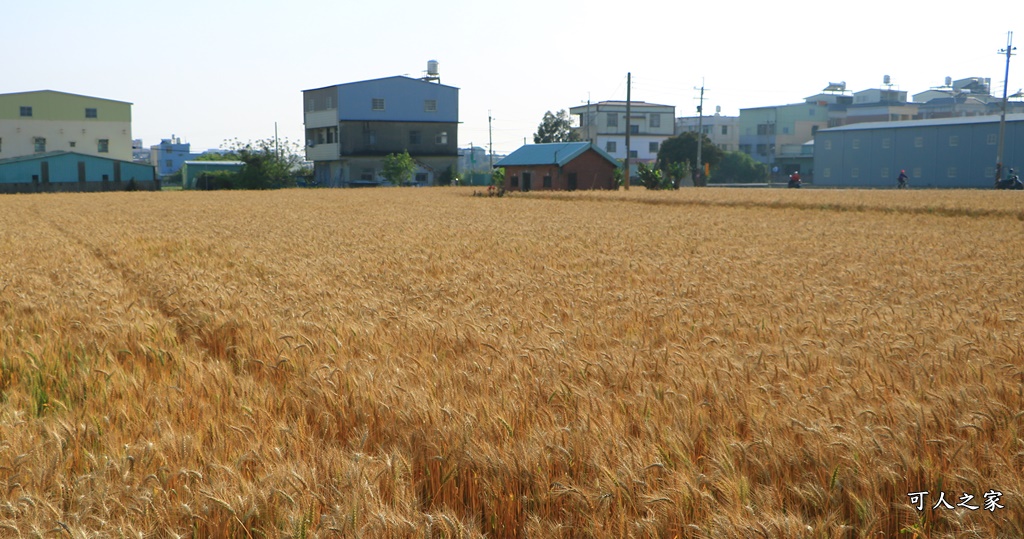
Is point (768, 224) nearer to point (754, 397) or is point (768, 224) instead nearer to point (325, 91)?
point (754, 397)

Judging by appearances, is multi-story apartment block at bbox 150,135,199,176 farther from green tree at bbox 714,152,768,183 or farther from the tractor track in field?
the tractor track in field

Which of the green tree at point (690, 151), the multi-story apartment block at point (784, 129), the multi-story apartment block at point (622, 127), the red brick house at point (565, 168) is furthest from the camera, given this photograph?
the multi-story apartment block at point (784, 129)

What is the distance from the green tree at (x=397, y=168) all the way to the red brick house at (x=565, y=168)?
51.4 feet

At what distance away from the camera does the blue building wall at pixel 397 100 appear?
80812 millimetres

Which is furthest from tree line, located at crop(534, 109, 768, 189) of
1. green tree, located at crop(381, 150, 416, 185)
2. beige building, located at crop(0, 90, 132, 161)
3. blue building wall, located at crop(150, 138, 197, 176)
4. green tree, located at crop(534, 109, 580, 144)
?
blue building wall, located at crop(150, 138, 197, 176)

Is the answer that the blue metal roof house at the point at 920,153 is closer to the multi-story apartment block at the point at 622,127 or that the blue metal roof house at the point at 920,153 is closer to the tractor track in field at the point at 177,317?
the multi-story apartment block at the point at 622,127

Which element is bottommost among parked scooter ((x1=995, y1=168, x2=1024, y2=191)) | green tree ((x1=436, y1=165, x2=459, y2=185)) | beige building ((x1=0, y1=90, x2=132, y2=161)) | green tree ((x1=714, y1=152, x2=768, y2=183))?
parked scooter ((x1=995, y1=168, x2=1024, y2=191))

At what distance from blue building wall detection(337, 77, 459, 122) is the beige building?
2226 centimetres

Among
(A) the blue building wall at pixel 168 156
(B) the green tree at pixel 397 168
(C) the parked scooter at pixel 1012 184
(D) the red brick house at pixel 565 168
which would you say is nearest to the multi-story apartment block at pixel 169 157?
(A) the blue building wall at pixel 168 156

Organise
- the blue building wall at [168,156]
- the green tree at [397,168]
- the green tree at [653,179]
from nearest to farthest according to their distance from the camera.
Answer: the green tree at [653,179] < the green tree at [397,168] < the blue building wall at [168,156]

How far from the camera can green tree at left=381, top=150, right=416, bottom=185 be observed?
75750 millimetres

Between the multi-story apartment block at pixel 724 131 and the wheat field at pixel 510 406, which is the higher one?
the multi-story apartment block at pixel 724 131

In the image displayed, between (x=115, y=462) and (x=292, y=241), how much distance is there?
14099 mm

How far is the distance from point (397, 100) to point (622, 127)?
39.9m
